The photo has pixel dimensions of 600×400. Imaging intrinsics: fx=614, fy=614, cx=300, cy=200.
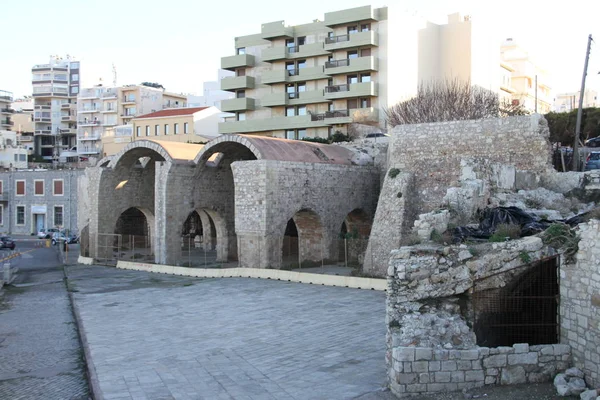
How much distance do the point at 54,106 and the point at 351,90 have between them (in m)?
54.8

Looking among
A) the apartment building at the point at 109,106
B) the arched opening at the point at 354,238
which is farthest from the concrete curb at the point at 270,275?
the apartment building at the point at 109,106

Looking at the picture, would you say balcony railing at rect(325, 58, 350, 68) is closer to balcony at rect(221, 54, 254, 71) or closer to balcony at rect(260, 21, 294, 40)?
balcony at rect(260, 21, 294, 40)

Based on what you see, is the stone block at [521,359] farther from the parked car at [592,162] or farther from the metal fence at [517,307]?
the parked car at [592,162]

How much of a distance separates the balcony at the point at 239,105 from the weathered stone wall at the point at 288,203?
2577cm

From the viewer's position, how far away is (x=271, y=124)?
51.5 m

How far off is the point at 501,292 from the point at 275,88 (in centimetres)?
4452

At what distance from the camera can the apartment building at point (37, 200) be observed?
5459 cm

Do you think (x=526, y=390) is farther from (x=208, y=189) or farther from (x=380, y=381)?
(x=208, y=189)

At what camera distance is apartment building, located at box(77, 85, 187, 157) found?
76.8 metres

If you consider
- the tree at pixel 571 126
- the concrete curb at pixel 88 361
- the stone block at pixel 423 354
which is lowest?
the concrete curb at pixel 88 361

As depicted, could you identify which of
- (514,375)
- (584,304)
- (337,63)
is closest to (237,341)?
(514,375)

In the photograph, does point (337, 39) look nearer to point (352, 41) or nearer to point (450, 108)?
point (352, 41)

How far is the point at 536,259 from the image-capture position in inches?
402

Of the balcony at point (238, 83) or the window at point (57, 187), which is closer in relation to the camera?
the balcony at point (238, 83)
